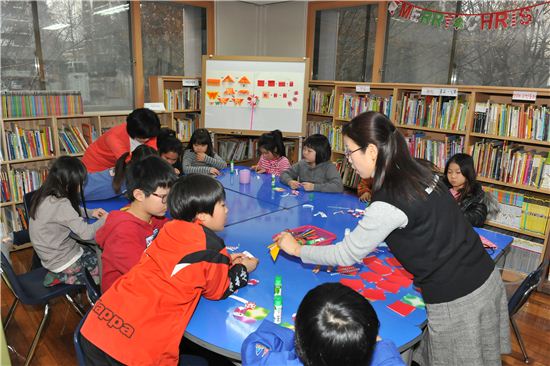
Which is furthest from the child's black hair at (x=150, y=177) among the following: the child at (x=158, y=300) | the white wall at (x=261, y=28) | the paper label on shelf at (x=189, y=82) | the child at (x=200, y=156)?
the white wall at (x=261, y=28)

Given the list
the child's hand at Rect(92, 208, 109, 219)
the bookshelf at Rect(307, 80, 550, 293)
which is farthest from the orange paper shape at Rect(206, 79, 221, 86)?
the child's hand at Rect(92, 208, 109, 219)

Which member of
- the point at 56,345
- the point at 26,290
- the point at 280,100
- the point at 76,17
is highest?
the point at 76,17

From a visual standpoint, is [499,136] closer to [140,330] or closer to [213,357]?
[213,357]

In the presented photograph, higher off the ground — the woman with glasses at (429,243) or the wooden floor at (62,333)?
the woman with glasses at (429,243)

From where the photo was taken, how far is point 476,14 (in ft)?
13.7

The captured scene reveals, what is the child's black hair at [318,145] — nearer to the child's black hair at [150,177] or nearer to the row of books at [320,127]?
the child's black hair at [150,177]

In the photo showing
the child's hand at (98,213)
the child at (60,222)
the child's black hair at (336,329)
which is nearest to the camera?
the child's black hair at (336,329)

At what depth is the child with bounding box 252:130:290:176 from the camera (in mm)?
3850

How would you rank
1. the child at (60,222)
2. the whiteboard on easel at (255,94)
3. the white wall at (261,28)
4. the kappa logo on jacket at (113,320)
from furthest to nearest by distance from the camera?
1. the white wall at (261,28)
2. the whiteboard on easel at (255,94)
3. the child at (60,222)
4. the kappa logo on jacket at (113,320)

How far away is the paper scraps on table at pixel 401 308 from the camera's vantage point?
1.53 m

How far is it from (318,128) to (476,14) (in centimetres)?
226

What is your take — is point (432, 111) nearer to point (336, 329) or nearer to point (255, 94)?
point (255, 94)

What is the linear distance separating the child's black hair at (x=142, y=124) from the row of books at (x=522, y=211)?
2836mm

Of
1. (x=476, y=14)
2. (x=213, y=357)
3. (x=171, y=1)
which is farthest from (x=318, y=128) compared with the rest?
(x=213, y=357)
